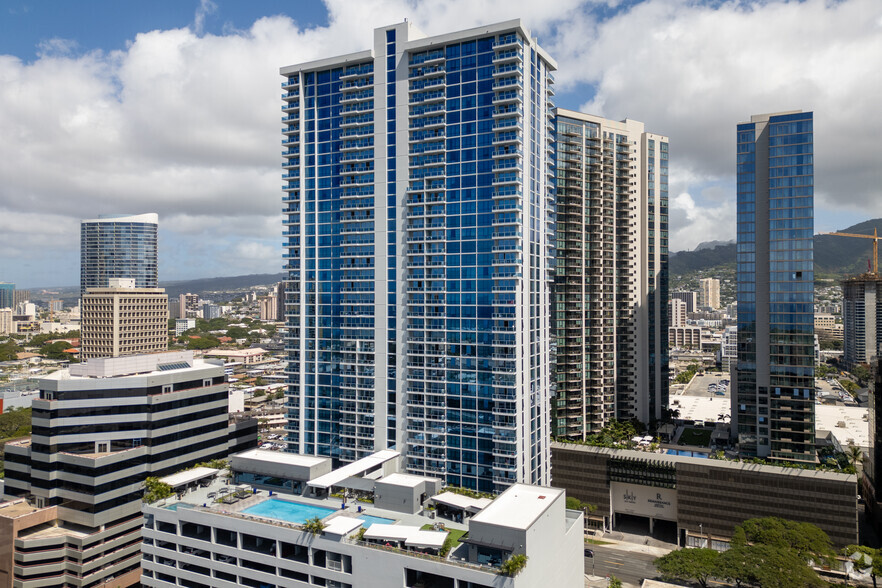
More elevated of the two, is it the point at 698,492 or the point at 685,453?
the point at 685,453

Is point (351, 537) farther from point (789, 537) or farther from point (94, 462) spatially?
point (789, 537)

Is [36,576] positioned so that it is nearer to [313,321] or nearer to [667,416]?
[313,321]

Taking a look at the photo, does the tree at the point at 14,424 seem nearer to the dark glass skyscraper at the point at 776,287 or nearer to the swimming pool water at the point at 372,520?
the swimming pool water at the point at 372,520

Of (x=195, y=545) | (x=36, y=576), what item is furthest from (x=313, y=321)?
(x=36, y=576)

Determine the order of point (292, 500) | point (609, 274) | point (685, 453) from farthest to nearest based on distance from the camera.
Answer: point (609, 274) < point (685, 453) < point (292, 500)

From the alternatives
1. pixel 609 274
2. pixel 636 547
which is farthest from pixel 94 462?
pixel 609 274

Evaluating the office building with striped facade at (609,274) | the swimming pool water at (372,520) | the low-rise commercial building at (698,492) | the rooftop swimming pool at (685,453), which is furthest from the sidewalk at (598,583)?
the office building with striped facade at (609,274)

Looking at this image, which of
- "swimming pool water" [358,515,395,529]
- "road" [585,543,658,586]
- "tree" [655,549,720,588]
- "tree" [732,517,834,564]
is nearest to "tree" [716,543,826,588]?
"tree" [655,549,720,588]

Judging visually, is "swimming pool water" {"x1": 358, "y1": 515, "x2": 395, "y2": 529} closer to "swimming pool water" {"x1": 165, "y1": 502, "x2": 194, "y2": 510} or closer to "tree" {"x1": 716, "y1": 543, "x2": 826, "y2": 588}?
"swimming pool water" {"x1": 165, "y1": 502, "x2": 194, "y2": 510}
